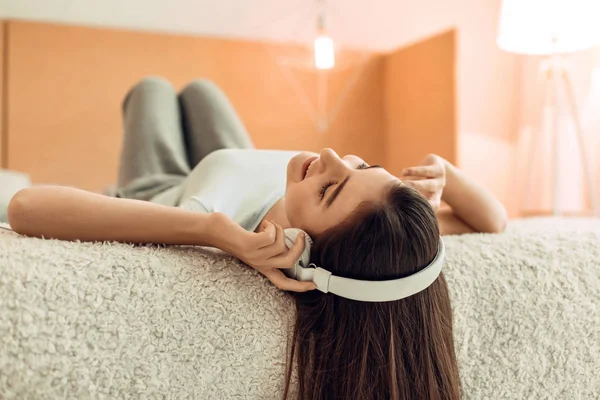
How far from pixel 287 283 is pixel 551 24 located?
1.61 meters

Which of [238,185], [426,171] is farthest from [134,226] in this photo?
[426,171]

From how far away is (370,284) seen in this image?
26.1 inches

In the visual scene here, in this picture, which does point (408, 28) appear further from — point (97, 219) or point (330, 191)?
point (97, 219)

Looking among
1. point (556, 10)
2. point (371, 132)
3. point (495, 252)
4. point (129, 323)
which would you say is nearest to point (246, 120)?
point (371, 132)

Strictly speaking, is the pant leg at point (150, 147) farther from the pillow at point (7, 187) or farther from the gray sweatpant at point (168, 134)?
the pillow at point (7, 187)

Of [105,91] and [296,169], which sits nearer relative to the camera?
[296,169]

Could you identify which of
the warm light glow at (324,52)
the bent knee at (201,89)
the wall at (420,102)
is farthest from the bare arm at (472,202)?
the warm light glow at (324,52)

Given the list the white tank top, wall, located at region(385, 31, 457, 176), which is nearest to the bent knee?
the white tank top

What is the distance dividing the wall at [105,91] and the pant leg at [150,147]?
2.18 feet

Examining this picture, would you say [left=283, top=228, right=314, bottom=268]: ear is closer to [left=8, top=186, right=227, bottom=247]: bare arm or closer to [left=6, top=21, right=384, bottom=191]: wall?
[left=8, top=186, right=227, bottom=247]: bare arm

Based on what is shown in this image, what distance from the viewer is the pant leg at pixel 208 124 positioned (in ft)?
4.99

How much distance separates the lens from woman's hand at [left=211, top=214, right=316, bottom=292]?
667mm

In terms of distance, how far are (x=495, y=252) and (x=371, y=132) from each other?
68.4 inches

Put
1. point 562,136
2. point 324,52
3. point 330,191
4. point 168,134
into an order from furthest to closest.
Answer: point 562,136
point 324,52
point 168,134
point 330,191
